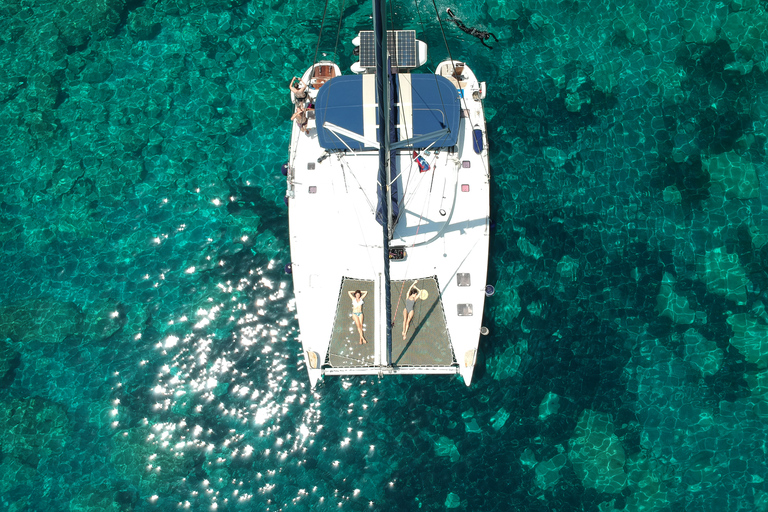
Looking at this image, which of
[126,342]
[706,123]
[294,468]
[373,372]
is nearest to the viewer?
[373,372]

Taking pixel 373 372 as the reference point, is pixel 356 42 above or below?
above

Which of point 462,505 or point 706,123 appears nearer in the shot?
point 462,505

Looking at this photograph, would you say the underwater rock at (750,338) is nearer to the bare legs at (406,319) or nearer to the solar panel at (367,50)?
the bare legs at (406,319)

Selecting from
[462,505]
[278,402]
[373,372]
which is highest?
[373,372]

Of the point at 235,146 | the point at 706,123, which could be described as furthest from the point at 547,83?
the point at 235,146

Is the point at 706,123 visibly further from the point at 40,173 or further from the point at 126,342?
the point at 40,173

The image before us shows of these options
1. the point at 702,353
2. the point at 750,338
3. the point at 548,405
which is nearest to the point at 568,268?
the point at 548,405

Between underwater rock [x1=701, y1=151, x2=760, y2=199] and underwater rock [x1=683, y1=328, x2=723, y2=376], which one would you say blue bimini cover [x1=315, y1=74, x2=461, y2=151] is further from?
underwater rock [x1=683, y1=328, x2=723, y2=376]
